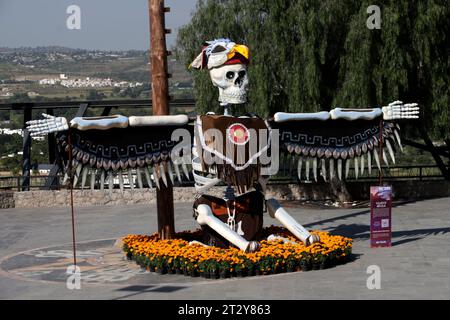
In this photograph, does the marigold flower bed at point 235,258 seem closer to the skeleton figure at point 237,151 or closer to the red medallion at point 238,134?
the skeleton figure at point 237,151

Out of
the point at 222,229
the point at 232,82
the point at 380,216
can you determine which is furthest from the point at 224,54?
the point at 380,216

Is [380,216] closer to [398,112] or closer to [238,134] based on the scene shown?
[398,112]

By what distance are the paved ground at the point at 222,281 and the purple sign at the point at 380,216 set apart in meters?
0.26

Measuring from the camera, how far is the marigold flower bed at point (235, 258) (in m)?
14.1

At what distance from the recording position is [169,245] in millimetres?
15164

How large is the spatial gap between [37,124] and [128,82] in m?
113

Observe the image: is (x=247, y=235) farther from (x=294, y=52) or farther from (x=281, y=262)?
(x=294, y=52)

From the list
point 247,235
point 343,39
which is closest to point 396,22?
point 343,39

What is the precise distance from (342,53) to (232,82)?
8256 millimetres

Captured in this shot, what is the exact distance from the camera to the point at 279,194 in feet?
82.2

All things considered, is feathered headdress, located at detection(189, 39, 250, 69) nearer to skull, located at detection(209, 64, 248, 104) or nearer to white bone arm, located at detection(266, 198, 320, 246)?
skull, located at detection(209, 64, 248, 104)
